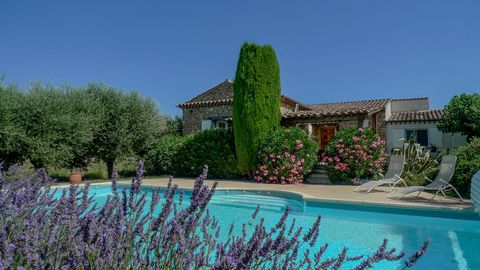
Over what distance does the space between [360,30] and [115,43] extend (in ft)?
38.1

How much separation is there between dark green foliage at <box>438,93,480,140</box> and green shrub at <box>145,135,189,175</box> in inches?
553

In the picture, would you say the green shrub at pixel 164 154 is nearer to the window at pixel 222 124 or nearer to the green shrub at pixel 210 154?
the green shrub at pixel 210 154

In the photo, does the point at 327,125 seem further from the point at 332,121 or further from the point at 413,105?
the point at 413,105

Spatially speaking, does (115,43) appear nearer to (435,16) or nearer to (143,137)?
(143,137)

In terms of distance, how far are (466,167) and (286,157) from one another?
5.93 m

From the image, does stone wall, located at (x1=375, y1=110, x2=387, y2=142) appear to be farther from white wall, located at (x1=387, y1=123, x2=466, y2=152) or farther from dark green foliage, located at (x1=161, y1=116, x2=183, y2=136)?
dark green foliage, located at (x1=161, y1=116, x2=183, y2=136)

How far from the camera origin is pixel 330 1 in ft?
40.2

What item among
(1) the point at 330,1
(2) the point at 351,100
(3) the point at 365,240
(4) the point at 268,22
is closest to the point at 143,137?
(4) the point at 268,22

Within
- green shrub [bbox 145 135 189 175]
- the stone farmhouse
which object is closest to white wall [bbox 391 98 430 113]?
the stone farmhouse

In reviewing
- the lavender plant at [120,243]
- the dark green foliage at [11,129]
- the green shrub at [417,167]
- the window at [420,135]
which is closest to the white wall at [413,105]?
the window at [420,135]

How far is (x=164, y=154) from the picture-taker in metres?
16.6

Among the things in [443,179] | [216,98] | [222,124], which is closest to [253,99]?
[222,124]

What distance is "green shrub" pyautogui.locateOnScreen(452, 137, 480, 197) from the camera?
29.0 feet

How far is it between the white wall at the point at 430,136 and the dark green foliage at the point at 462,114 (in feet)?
9.50
